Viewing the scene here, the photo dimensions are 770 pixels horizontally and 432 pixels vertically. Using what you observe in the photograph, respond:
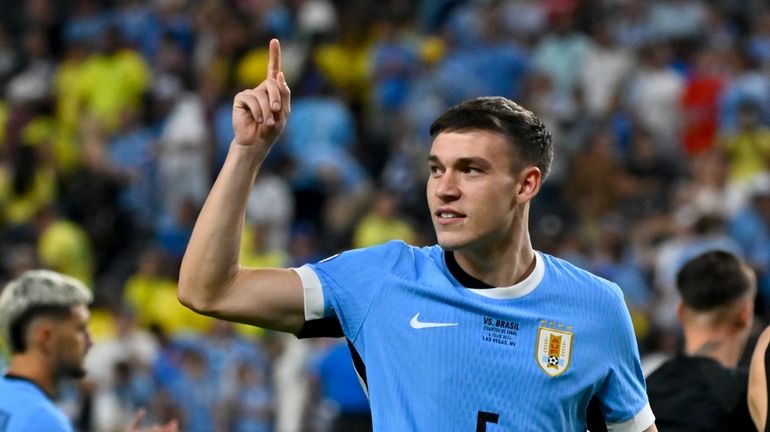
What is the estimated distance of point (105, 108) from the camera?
15.8 m

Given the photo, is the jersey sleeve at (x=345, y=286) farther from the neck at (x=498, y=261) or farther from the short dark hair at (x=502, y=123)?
the short dark hair at (x=502, y=123)

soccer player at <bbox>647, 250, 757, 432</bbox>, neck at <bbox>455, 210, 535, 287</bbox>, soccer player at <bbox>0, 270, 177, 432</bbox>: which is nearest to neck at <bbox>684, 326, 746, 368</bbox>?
soccer player at <bbox>647, 250, 757, 432</bbox>

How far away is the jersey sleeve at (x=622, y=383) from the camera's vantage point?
4.41 meters

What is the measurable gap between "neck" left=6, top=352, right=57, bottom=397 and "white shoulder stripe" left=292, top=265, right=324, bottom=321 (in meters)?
1.87

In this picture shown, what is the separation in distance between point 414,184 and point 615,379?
32.1ft

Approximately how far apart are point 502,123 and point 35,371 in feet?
7.73

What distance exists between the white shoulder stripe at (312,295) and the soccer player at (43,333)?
5.54 ft

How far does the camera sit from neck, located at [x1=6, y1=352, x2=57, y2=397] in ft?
19.0

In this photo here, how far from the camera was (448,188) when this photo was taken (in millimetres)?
4293

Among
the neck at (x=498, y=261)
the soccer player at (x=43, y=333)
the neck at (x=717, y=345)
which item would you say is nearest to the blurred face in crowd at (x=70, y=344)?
the soccer player at (x=43, y=333)

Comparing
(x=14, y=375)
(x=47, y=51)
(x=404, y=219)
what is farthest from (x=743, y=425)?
(x=47, y=51)

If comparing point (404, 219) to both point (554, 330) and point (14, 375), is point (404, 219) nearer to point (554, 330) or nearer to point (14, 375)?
point (14, 375)

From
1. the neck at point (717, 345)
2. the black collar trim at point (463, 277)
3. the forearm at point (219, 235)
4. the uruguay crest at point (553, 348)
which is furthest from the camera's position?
the neck at point (717, 345)

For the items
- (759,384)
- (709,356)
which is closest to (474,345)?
(759,384)
